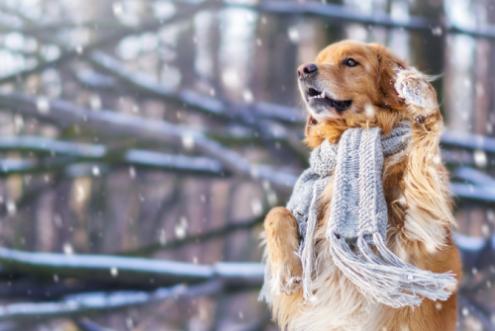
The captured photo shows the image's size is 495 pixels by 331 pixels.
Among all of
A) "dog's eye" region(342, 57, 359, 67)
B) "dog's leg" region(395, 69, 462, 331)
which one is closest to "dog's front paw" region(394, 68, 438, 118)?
"dog's leg" region(395, 69, 462, 331)

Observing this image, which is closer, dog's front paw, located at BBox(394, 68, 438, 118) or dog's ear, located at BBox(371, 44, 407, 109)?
dog's front paw, located at BBox(394, 68, 438, 118)

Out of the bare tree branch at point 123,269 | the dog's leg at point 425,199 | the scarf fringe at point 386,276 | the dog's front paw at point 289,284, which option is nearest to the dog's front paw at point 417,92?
the dog's leg at point 425,199

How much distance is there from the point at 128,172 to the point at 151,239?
0.34 meters

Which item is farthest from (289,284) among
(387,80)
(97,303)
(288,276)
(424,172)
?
(97,303)

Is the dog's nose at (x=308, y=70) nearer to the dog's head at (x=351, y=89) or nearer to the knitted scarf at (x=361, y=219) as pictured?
the dog's head at (x=351, y=89)

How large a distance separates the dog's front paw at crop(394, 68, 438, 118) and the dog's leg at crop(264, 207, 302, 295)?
0.26m

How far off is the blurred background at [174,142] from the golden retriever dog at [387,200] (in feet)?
4.33

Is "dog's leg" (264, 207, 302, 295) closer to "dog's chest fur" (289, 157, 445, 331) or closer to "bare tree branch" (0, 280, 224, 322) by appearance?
"dog's chest fur" (289, 157, 445, 331)

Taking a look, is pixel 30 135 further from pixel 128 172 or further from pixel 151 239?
pixel 151 239

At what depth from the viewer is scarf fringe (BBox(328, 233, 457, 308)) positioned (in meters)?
1.09

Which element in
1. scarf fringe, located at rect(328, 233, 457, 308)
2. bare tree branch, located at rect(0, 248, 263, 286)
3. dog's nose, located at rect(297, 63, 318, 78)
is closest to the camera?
scarf fringe, located at rect(328, 233, 457, 308)

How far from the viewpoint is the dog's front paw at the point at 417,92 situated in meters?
1.15

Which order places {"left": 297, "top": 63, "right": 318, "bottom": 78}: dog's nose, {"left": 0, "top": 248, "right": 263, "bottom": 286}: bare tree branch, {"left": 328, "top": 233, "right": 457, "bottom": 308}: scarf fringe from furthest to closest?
{"left": 0, "top": 248, "right": 263, "bottom": 286}: bare tree branch, {"left": 297, "top": 63, "right": 318, "bottom": 78}: dog's nose, {"left": 328, "top": 233, "right": 457, "bottom": 308}: scarf fringe

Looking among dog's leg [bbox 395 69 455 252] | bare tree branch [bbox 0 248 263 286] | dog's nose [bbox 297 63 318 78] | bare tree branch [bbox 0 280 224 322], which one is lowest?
bare tree branch [bbox 0 280 224 322]
